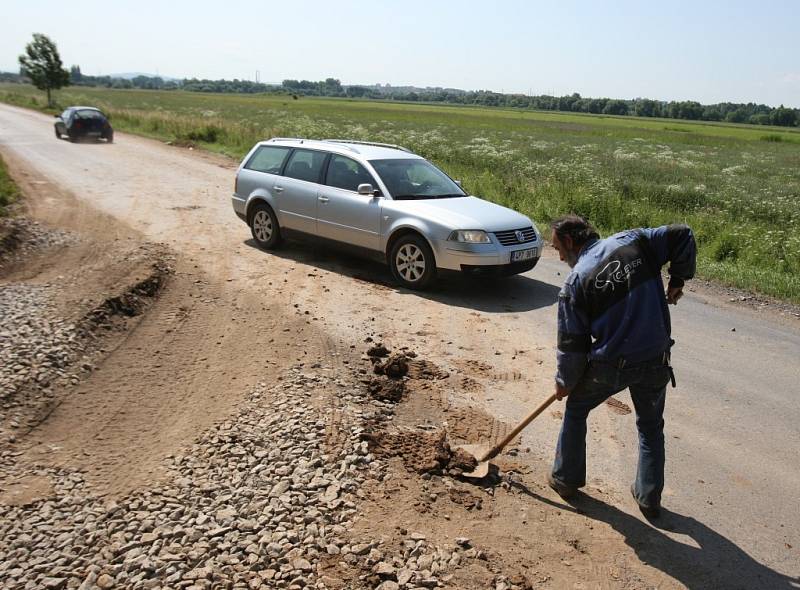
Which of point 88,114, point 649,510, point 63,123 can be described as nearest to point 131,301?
point 649,510

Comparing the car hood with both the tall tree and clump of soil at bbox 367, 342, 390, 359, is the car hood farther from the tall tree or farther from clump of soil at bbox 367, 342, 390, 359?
the tall tree

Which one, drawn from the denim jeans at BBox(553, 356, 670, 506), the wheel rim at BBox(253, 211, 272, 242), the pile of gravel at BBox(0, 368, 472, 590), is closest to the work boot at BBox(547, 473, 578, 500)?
the denim jeans at BBox(553, 356, 670, 506)

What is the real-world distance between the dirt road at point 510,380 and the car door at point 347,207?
603mm

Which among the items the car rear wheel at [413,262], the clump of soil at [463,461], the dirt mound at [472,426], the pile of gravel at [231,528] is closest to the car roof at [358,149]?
the car rear wheel at [413,262]

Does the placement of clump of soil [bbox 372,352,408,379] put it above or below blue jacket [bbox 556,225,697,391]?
below

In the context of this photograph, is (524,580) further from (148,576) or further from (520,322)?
(520,322)

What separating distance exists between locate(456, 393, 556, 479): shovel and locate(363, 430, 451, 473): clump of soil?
0.60ft

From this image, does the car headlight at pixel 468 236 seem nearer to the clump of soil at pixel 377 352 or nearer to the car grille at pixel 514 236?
the car grille at pixel 514 236

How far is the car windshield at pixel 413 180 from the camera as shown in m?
9.43

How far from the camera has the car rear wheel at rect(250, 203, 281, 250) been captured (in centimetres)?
1076

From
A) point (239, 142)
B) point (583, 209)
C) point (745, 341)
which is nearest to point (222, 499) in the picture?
point (745, 341)

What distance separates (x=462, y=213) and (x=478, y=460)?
4.79 meters

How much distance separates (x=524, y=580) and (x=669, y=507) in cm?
134

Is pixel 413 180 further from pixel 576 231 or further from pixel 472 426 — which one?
pixel 576 231
